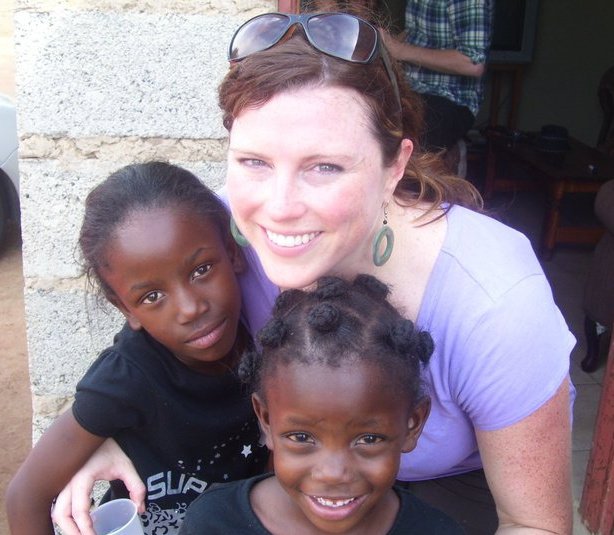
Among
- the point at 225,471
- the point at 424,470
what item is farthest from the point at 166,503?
the point at 424,470

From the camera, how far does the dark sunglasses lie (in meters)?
1.46

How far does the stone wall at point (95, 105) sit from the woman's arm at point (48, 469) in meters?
0.87

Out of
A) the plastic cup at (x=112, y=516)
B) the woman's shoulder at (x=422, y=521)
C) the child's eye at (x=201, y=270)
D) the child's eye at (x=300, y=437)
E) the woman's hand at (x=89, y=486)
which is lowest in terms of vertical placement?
the plastic cup at (x=112, y=516)

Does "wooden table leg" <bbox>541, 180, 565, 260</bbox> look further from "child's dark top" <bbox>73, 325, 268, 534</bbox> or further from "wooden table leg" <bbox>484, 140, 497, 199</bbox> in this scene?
"child's dark top" <bbox>73, 325, 268, 534</bbox>

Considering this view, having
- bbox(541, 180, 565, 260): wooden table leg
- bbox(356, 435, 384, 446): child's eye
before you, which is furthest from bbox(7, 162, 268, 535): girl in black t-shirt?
bbox(541, 180, 565, 260): wooden table leg

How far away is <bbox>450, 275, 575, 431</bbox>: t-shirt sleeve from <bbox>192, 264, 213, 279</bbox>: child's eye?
56cm

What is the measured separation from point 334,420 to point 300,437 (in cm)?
9

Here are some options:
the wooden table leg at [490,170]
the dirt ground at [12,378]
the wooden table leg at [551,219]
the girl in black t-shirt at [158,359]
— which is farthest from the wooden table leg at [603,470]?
the wooden table leg at [490,170]

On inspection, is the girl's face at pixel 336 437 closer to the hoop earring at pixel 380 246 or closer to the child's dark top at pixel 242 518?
the child's dark top at pixel 242 518

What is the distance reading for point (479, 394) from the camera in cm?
153

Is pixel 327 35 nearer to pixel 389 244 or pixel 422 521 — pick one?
pixel 389 244

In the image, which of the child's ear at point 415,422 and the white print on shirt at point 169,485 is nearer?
the child's ear at point 415,422

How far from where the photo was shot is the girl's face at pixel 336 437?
1.28 metres

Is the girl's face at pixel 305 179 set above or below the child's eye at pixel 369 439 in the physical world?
above
